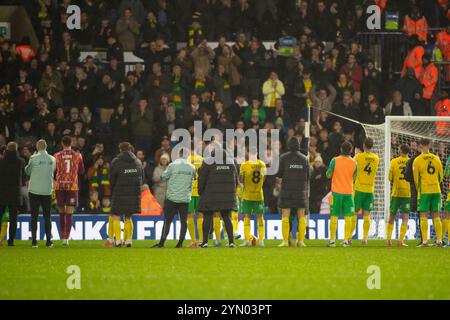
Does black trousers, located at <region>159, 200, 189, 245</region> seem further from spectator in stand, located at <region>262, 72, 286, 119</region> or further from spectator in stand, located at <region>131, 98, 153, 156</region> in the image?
spectator in stand, located at <region>262, 72, 286, 119</region>

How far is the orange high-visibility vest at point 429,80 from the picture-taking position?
26.9 metres

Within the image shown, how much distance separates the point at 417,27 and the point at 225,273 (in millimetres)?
16000

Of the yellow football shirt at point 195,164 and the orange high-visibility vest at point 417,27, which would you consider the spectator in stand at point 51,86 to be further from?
the orange high-visibility vest at point 417,27

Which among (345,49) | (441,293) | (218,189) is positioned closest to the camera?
(441,293)

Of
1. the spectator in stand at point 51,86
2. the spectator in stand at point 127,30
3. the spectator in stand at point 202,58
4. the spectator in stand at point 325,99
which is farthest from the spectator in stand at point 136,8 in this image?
the spectator in stand at point 325,99

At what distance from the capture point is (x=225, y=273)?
44.6 ft

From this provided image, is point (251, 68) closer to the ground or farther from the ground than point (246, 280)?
farther from the ground

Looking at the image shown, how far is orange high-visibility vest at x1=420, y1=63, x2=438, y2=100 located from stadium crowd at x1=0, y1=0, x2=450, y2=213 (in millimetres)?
95

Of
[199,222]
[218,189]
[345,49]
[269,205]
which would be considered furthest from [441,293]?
[345,49]

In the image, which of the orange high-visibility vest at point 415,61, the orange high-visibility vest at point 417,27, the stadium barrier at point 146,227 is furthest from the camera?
the orange high-visibility vest at point 417,27

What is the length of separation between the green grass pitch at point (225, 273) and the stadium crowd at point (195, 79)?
6.52 metres

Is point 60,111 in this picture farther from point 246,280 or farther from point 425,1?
point 246,280

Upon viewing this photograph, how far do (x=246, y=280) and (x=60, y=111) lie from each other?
14.2 m

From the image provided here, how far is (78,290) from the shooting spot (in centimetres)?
1148
